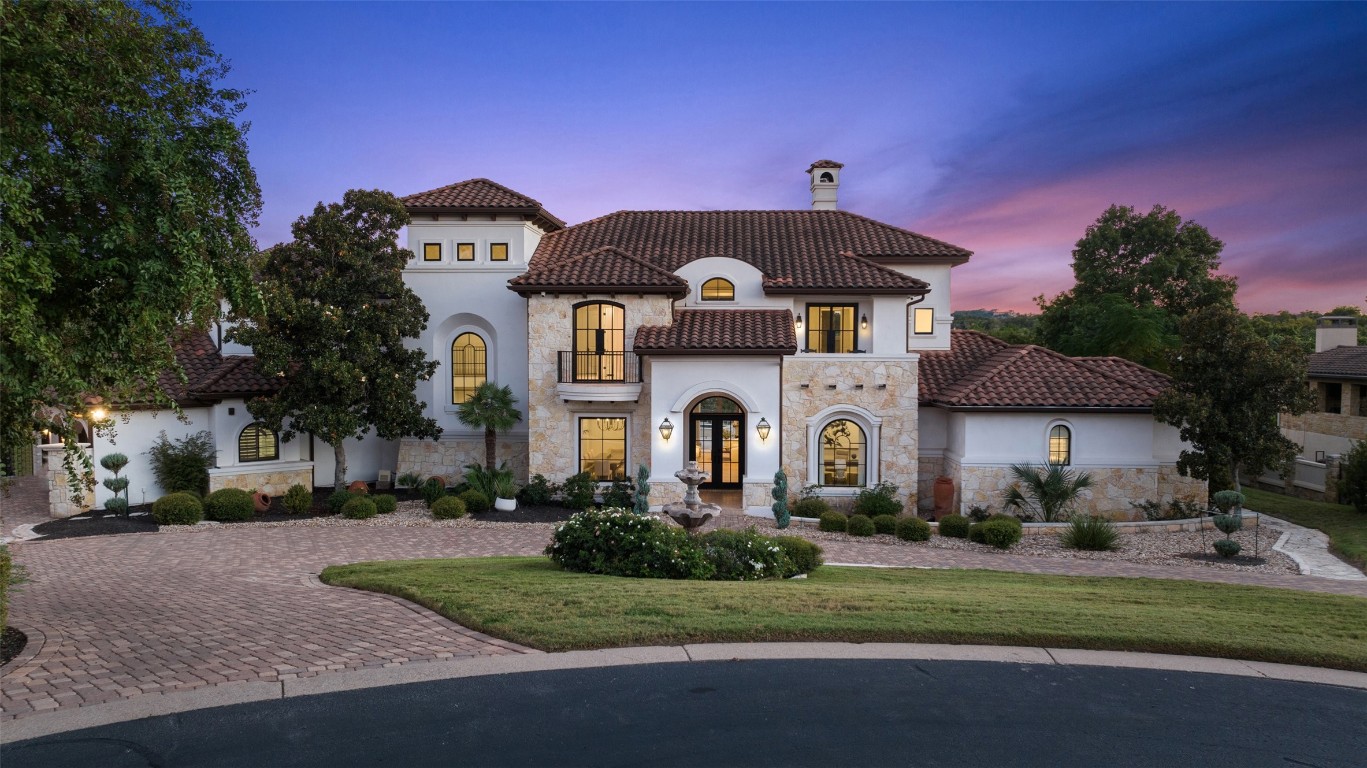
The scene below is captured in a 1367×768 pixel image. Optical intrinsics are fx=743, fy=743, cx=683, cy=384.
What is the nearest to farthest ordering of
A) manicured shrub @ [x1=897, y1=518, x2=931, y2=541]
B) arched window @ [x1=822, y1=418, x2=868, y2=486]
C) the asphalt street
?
the asphalt street < manicured shrub @ [x1=897, y1=518, x2=931, y2=541] < arched window @ [x1=822, y1=418, x2=868, y2=486]

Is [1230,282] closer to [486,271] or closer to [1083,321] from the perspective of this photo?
[1083,321]

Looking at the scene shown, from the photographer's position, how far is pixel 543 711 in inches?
264

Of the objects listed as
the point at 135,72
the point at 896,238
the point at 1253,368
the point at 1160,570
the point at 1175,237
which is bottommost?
the point at 1160,570

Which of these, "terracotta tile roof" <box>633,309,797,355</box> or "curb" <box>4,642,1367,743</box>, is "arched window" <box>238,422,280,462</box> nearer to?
"terracotta tile roof" <box>633,309,797,355</box>

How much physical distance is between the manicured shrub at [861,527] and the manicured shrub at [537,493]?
8.21 meters

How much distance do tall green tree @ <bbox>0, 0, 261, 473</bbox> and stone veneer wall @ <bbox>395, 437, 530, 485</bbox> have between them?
14.7m

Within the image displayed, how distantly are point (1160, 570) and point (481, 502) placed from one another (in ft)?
52.4

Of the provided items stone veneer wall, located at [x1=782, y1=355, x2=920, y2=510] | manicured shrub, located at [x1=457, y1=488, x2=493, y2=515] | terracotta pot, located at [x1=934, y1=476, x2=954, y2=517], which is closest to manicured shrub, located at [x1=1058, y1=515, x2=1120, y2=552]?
terracotta pot, located at [x1=934, y1=476, x2=954, y2=517]

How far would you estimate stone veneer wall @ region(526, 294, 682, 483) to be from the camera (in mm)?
20938

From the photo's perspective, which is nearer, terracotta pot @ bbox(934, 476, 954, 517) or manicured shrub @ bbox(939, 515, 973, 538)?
manicured shrub @ bbox(939, 515, 973, 538)

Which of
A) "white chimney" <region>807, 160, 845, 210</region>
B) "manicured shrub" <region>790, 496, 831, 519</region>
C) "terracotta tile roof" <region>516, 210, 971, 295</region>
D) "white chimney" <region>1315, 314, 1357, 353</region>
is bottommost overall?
"manicured shrub" <region>790, 496, 831, 519</region>

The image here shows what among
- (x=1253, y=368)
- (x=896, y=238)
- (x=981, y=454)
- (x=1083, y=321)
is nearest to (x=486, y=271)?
(x=896, y=238)

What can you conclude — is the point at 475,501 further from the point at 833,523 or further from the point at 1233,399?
the point at 1233,399

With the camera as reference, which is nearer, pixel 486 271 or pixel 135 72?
pixel 135 72
